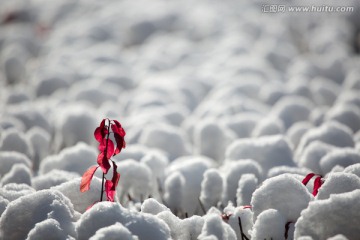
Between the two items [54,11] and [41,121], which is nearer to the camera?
[41,121]

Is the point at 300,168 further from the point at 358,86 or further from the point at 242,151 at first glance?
the point at 358,86

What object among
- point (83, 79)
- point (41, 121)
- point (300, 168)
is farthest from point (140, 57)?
point (300, 168)

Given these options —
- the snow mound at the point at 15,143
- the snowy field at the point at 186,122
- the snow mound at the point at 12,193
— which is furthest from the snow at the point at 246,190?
the snow mound at the point at 15,143

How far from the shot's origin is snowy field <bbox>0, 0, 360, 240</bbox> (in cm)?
94

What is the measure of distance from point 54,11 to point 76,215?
4.22 m

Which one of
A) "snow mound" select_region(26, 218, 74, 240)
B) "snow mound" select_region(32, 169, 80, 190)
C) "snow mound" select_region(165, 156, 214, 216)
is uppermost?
"snow mound" select_region(32, 169, 80, 190)

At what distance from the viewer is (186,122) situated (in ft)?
6.81

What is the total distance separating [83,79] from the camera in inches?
111

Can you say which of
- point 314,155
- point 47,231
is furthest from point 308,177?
point 47,231

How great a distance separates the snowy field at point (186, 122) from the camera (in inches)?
36.9

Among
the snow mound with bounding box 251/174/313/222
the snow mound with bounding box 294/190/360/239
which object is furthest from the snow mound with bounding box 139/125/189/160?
the snow mound with bounding box 294/190/360/239

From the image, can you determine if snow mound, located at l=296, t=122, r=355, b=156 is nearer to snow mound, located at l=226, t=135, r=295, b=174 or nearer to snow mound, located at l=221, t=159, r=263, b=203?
snow mound, located at l=226, t=135, r=295, b=174

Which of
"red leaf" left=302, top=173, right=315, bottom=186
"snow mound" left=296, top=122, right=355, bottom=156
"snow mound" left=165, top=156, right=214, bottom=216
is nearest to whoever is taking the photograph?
"red leaf" left=302, top=173, right=315, bottom=186

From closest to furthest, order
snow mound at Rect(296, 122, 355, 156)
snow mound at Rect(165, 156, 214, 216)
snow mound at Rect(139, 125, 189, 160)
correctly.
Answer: snow mound at Rect(165, 156, 214, 216), snow mound at Rect(296, 122, 355, 156), snow mound at Rect(139, 125, 189, 160)
